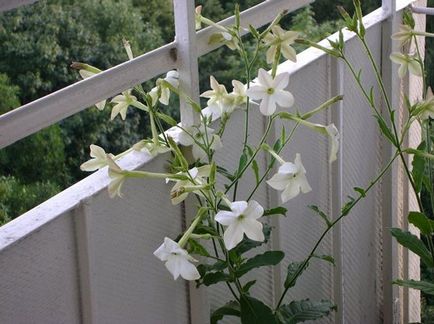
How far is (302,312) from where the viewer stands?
6.04 ft

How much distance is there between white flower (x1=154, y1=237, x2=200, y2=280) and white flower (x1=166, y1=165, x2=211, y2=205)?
78 mm

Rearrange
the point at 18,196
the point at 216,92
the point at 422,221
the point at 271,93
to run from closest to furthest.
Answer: the point at 271,93
the point at 216,92
the point at 422,221
the point at 18,196

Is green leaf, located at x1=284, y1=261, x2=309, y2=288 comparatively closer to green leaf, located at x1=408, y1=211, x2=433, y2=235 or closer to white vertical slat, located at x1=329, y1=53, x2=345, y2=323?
green leaf, located at x1=408, y1=211, x2=433, y2=235

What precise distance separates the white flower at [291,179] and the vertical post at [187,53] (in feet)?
0.77

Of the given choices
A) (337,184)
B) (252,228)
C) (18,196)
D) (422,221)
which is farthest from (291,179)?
(18,196)

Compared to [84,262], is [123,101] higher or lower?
higher

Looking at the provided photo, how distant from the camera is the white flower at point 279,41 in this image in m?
1.67

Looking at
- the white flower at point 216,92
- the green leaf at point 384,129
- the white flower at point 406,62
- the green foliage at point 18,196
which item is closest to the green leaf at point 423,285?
the green leaf at point 384,129

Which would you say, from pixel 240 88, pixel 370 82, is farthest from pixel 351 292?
pixel 240 88

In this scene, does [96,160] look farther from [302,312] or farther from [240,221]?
[302,312]

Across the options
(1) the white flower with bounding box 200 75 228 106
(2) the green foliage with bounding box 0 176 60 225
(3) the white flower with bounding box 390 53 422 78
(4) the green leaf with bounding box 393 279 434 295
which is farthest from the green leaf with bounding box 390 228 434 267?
(2) the green foliage with bounding box 0 176 60 225

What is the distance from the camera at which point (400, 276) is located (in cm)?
297

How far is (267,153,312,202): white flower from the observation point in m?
1.50

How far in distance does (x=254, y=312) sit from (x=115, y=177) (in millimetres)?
379
